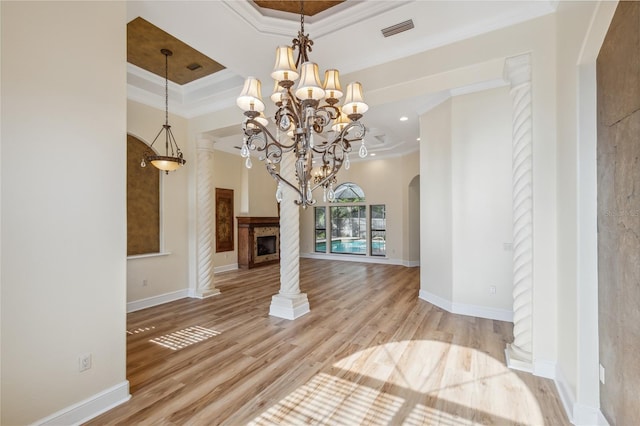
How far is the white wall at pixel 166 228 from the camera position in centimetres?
475

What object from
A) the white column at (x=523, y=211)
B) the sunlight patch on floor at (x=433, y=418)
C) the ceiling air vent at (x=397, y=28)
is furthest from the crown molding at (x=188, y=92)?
the sunlight patch on floor at (x=433, y=418)

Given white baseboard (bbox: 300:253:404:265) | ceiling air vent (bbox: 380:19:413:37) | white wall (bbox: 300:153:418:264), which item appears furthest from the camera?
white baseboard (bbox: 300:253:404:265)

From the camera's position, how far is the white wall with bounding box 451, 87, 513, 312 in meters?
4.16

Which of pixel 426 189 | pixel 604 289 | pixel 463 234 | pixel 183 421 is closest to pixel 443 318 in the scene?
pixel 463 234

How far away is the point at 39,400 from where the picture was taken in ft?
6.20

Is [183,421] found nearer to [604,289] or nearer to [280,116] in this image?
[280,116]

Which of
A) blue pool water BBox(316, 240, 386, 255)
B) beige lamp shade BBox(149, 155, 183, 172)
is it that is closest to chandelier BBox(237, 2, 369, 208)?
beige lamp shade BBox(149, 155, 183, 172)

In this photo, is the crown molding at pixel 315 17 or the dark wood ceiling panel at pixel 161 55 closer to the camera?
the crown molding at pixel 315 17

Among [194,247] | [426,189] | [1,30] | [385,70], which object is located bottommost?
[194,247]

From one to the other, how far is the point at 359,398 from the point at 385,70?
3.61 meters

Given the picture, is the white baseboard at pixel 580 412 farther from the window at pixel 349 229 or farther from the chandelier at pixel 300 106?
the window at pixel 349 229

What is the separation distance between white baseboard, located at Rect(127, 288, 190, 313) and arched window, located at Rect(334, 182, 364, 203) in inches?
246

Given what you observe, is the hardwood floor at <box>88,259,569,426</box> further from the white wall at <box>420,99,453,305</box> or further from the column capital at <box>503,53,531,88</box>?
the column capital at <box>503,53,531,88</box>

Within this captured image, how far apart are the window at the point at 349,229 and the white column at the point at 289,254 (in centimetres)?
558
